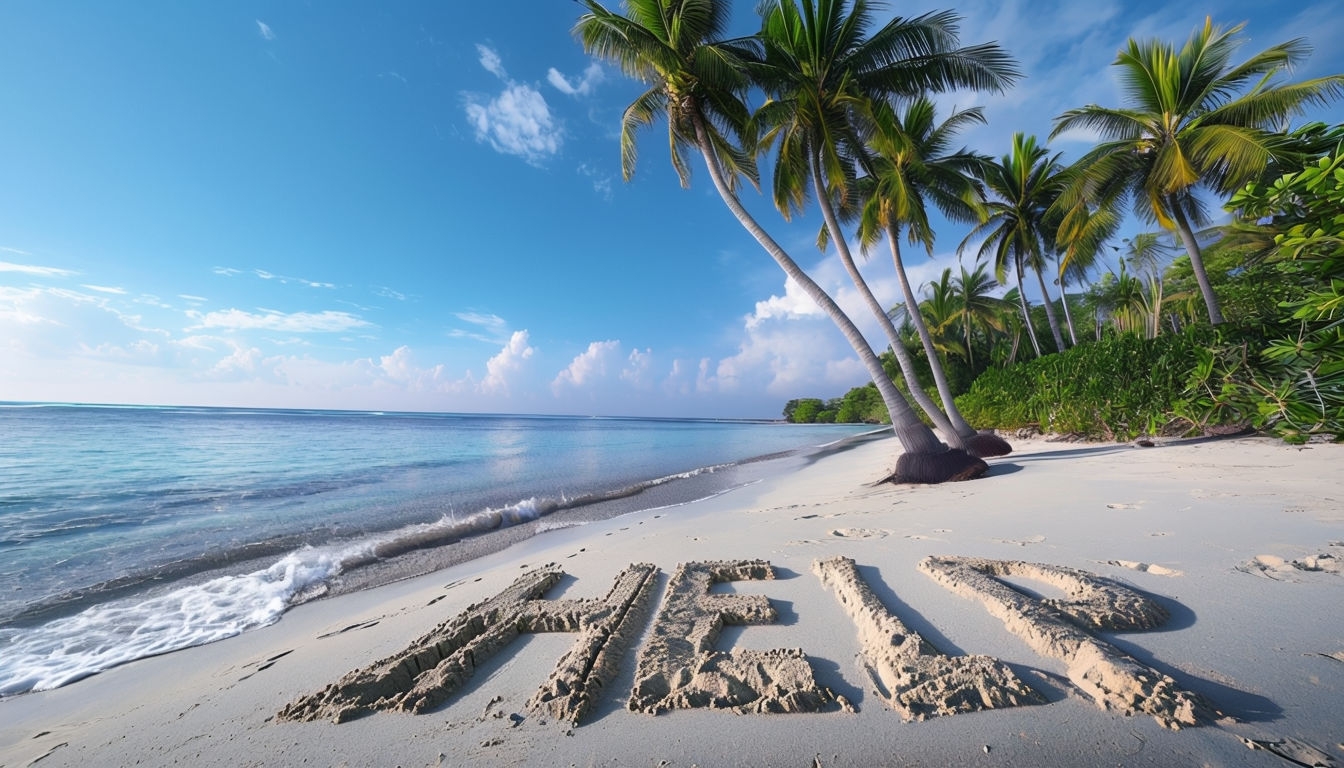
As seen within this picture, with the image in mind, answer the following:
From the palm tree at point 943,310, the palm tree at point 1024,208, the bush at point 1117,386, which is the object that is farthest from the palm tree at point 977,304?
the bush at point 1117,386

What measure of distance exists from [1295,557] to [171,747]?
526 cm

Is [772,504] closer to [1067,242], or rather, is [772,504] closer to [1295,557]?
[1295,557]

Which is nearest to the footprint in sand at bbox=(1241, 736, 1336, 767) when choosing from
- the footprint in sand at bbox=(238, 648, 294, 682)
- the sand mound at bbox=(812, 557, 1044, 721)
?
the sand mound at bbox=(812, 557, 1044, 721)

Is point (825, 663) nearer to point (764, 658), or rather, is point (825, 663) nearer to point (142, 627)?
point (764, 658)

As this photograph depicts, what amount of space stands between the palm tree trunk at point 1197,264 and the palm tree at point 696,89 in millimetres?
7269

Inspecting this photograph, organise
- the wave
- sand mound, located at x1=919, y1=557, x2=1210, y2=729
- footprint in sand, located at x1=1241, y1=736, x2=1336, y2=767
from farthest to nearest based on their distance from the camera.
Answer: the wave, sand mound, located at x1=919, y1=557, x2=1210, y2=729, footprint in sand, located at x1=1241, y1=736, x2=1336, y2=767

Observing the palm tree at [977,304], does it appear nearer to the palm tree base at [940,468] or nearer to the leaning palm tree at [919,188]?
the leaning palm tree at [919,188]

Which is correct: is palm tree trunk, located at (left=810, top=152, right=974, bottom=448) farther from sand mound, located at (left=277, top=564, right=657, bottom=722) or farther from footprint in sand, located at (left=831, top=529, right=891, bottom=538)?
sand mound, located at (left=277, top=564, right=657, bottom=722)

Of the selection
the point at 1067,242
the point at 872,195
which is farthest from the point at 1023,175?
the point at 872,195

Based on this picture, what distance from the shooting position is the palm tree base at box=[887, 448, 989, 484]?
21.3 feet

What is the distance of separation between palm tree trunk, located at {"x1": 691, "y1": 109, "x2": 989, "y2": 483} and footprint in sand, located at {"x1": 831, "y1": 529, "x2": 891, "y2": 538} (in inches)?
137

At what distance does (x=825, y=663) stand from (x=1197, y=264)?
16.6 m

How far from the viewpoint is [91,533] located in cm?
615

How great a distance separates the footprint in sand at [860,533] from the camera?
3602mm
